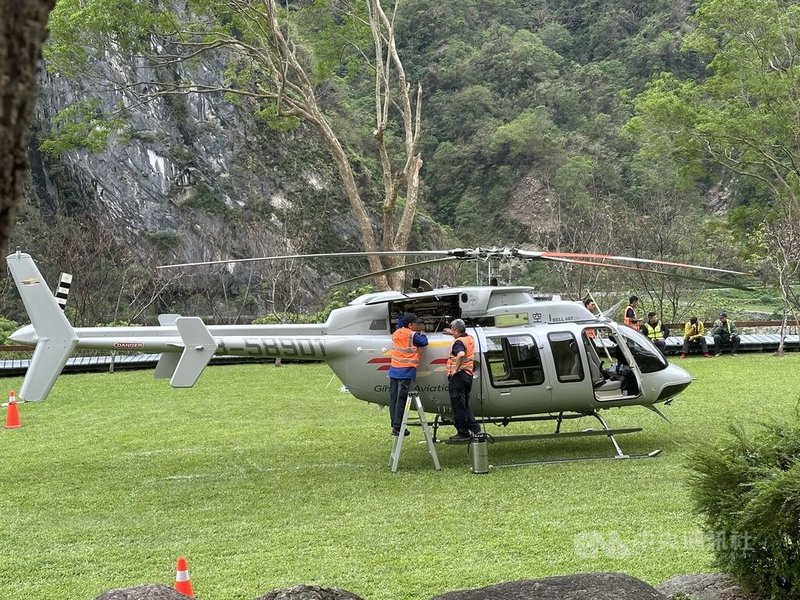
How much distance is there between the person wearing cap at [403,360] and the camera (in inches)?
339

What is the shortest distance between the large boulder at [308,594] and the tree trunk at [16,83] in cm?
241

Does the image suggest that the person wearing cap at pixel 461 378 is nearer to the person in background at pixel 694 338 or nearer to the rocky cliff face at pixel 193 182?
the person in background at pixel 694 338

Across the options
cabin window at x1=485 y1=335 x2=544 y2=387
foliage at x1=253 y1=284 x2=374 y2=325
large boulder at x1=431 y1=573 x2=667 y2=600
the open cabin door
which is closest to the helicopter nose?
cabin window at x1=485 y1=335 x2=544 y2=387

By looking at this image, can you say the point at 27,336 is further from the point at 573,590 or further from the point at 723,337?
the point at 723,337

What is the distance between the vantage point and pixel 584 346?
29.6 ft

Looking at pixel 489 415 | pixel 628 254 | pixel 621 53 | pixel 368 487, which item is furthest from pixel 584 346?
pixel 621 53

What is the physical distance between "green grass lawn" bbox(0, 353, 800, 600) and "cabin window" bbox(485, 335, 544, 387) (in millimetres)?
917

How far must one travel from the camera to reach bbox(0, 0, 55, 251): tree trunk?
1359 millimetres

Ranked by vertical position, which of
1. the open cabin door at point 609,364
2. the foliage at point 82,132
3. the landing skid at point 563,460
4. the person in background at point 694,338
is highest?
the foliage at point 82,132

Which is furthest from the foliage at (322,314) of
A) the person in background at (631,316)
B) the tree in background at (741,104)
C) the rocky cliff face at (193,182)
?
the person in background at (631,316)

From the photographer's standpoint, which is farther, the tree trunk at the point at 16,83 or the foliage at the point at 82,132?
the foliage at the point at 82,132

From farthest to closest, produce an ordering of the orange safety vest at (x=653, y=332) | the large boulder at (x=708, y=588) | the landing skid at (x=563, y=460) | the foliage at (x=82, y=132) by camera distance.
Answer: the foliage at (x=82, y=132), the orange safety vest at (x=653, y=332), the landing skid at (x=563, y=460), the large boulder at (x=708, y=588)

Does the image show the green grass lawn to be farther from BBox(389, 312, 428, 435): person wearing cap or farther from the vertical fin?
the vertical fin

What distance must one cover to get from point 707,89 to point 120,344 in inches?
832
